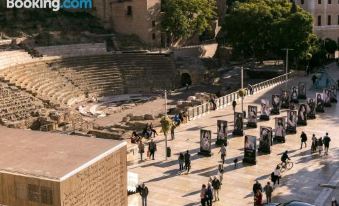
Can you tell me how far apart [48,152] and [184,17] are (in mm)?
65758

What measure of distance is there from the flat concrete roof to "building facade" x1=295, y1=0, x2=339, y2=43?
80.1m

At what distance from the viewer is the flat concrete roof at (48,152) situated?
1683cm

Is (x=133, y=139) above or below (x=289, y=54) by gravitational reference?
below

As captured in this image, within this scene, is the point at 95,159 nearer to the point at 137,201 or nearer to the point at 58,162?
the point at 58,162

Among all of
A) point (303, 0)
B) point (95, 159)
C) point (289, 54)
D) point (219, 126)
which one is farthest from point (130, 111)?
point (303, 0)

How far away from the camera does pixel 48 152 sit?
1828cm

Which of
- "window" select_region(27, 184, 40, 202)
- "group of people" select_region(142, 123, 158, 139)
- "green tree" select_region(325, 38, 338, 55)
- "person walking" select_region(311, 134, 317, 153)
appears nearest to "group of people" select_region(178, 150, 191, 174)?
"group of people" select_region(142, 123, 158, 139)

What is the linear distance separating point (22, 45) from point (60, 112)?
25308 mm

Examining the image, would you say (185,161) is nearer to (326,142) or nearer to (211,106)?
(326,142)

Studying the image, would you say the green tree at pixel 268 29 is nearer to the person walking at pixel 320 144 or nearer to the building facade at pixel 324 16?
the building facade at pixel 324 16

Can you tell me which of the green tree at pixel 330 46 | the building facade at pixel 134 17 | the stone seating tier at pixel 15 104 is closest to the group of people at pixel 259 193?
the stone seating tier at pixel 15 104

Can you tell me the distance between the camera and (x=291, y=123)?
137 ft

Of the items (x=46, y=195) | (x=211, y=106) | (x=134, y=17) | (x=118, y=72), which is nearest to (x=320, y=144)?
(x=211, y=106)

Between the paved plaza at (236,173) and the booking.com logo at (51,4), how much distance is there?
149ft
